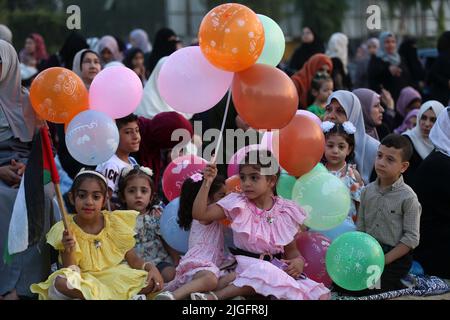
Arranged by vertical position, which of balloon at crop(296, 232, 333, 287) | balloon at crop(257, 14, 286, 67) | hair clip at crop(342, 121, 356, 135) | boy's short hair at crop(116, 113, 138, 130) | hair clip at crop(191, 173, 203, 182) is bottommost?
balloon at crop(296, 232, 333, 287)

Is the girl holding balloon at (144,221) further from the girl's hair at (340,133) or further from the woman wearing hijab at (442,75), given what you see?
the woman wearing hijab at (442,75)

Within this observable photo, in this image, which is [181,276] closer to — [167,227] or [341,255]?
[167,227]

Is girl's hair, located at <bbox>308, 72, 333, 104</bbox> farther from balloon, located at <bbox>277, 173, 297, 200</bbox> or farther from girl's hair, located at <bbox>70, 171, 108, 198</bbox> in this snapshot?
girl's hair, located at <bbox>70, 171, 108, 198</bbox>

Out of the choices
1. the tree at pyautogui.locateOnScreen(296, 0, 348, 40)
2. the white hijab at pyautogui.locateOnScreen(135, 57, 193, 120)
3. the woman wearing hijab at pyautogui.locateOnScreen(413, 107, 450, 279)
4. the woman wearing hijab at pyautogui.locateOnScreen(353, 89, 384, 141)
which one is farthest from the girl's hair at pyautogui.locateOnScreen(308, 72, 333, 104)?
the tree at pyautogui.locateOnScreen(296, 0, 348, 40)

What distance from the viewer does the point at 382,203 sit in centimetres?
599

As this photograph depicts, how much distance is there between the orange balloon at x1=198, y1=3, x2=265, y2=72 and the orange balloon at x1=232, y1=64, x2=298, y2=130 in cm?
11

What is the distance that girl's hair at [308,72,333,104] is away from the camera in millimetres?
8562

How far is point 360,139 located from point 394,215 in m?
1.07

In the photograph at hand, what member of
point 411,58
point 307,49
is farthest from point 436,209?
point 411,58

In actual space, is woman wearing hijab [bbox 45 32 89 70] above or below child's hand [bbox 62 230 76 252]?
above

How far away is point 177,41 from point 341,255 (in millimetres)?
5750

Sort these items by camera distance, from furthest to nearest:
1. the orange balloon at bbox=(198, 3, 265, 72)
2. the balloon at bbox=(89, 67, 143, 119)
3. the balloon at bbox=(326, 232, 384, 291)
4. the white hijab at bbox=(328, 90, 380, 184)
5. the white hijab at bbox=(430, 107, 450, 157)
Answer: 1. the white hijab at bbox=(328, 90, 380, 184)
2. the white hijab at bbox=(430, 107, 450, 157)
3. the balloon at bbox=(89, 67, 143, 119)
4. the balloon at bbox=(326, 232, 384, 291)
5. the orange balloon at bbox=(198, 3, 265, 72)

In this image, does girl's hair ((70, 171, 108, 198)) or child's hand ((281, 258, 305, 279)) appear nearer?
child's hand ((281, 258, 305, 279))

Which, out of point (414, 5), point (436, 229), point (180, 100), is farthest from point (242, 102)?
point (414, 5)
